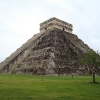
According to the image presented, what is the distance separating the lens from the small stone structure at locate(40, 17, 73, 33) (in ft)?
134

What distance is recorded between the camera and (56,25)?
134ft

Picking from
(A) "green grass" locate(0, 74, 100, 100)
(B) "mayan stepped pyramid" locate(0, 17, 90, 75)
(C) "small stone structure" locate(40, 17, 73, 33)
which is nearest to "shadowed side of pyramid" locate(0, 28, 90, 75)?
(B) "mayan stepped pyramid" locate(0, 17, 90, 75)

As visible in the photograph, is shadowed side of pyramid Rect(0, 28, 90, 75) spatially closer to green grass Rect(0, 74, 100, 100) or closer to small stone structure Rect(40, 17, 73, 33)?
small stone structure Rect(40, 17, 73, 33)

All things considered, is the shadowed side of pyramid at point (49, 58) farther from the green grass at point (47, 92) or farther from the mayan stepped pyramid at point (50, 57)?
the green grass at point (47, 92)

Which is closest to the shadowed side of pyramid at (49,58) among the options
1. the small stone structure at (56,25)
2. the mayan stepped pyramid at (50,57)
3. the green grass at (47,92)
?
the mayan stepped pyramid at (50,57)

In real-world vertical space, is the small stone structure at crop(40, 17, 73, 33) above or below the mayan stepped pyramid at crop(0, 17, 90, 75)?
above

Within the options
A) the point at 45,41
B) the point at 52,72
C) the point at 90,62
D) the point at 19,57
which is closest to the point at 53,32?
the point at 45,41

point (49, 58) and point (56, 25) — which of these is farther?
point (56, 25)

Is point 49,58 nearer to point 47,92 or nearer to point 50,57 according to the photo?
point 50,57

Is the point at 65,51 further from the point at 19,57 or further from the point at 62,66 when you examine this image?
the point at 19,57

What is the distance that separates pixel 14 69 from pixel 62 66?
10.0 metres

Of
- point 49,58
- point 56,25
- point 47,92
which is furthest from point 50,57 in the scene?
point 47,92

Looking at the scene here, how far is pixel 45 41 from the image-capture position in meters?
35.7

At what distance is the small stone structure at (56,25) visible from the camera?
4084 centimetres
